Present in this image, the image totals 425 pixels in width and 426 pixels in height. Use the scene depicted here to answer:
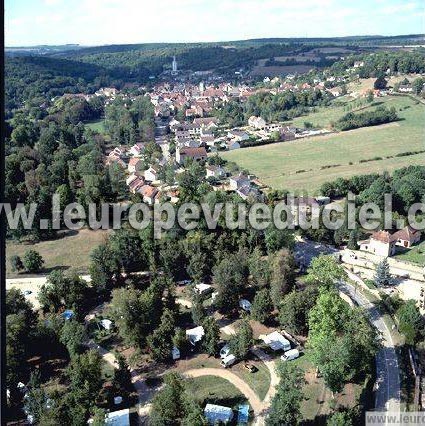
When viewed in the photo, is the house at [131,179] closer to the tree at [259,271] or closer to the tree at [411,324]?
the tree at [259,271]

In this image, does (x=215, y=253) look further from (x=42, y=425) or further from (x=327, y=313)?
(x=42, y=425)

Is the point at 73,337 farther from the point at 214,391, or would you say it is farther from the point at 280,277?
the point at 280,277

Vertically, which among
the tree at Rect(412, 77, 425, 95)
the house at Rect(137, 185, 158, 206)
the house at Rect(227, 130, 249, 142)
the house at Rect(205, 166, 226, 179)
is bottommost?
the house at Rect(137, 185, 158, 206)

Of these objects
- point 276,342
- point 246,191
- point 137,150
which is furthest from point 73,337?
point 137,150

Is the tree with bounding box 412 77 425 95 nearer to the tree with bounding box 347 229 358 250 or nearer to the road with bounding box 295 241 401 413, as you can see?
the tree with bounding box 347 229 358 250

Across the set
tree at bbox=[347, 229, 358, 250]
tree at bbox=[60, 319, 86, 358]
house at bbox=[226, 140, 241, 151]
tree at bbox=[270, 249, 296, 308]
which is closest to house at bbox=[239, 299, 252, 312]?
tree at bbox=[270, 249, 296, 308]

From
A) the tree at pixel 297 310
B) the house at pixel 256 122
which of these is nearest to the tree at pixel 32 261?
the tree at pixel 297 310
